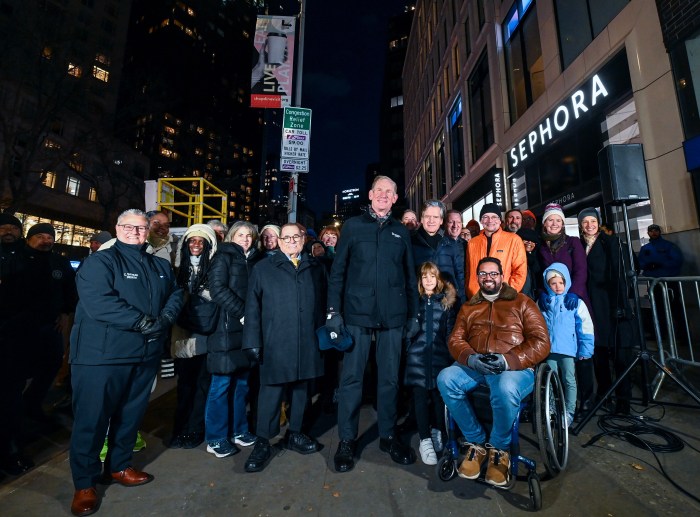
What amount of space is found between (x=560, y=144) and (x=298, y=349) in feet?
35.3

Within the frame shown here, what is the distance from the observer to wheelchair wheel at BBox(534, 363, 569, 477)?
2.62 meters

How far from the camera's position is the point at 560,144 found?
33.8 feet

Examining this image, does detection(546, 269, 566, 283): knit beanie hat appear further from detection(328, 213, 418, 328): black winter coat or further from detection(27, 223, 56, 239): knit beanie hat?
detection(27, 223, 56, 239): knit beanie hat

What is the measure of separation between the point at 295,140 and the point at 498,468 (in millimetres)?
8295

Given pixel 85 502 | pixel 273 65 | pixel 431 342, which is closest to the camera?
pixel 85 502

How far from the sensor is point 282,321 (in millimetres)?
3404

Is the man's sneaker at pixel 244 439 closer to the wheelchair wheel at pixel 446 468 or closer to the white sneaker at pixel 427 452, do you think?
the white sneaker at pixel 427 452

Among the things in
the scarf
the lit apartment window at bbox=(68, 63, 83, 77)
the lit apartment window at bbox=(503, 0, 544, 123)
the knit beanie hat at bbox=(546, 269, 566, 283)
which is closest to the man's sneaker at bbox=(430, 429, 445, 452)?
the knit beanie hat at bbox=(546, 269, 566, 283)

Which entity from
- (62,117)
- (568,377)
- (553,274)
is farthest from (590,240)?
(62,117)

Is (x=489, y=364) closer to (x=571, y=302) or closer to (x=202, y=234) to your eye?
(x=571, y=302)

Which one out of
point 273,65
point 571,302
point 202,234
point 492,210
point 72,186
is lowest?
point 571,302

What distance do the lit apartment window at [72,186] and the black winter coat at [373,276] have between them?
37.2 meters

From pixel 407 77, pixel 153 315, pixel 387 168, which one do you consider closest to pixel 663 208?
pixel 153 315

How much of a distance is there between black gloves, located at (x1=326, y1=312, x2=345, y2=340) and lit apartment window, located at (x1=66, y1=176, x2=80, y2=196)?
37388 mm
